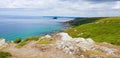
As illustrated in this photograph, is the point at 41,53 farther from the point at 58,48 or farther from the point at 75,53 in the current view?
the point at 75,53

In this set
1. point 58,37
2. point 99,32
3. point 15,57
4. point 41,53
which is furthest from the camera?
point 99,32

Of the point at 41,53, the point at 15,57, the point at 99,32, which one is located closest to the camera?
the point at 15,57

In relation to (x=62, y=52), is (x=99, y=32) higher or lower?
lower

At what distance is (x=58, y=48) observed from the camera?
36938 millimetres

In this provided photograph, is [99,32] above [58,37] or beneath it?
beneath

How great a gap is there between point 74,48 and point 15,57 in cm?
898

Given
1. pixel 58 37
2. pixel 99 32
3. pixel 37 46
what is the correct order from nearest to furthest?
pixel 37 46 < pixel 58 37 < pixel 99 32

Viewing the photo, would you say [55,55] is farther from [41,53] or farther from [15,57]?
[15,57]

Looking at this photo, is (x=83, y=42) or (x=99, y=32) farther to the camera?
(x=99, y=32)

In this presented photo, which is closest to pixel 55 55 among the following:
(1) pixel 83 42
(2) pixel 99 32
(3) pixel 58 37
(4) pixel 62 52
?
(4) pixel 62 52

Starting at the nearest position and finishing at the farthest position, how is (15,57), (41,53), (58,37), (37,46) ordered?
1. (15,57)
2. (41,53)
3. (37,46)
4. (58,37)

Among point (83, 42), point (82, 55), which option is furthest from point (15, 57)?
point (83, 42)

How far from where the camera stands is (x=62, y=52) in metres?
35.8

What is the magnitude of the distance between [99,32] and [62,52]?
104798 millimetres
